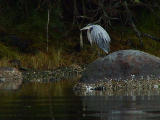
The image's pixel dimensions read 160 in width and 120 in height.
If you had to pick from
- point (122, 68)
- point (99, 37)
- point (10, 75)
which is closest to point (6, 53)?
point (10, 75)

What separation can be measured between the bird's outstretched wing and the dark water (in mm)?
4606

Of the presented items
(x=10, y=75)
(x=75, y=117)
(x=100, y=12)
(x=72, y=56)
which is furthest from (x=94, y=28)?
(x=75, y=117)

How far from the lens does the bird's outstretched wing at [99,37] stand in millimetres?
19469

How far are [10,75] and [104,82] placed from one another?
16.5 ft

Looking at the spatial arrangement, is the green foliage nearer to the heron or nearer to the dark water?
the heron

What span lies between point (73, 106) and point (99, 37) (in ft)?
26.5

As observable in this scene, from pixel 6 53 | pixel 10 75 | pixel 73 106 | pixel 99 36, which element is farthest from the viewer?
pixel 6 53

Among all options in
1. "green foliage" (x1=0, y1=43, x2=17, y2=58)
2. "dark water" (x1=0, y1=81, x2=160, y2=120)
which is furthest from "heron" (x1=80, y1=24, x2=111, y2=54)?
"dark water" (x1=0, y1=81, x2=160, y2=120)

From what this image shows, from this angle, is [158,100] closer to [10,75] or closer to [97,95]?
[97,95]

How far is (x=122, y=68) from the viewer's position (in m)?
16.6

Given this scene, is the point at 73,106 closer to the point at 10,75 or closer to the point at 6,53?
the point at 10,75

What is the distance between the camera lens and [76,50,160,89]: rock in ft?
53.9

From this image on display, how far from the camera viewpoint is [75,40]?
24.9 meters

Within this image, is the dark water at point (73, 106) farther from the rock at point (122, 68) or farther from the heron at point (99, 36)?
the heron at point (99, 36)
